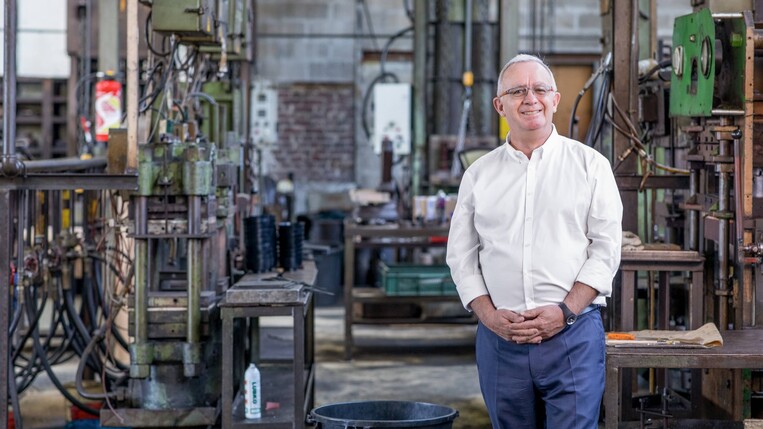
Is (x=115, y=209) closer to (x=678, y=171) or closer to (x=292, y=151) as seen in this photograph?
(x=678, y=171)

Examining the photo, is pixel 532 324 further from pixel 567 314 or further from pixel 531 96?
pixel 531 96

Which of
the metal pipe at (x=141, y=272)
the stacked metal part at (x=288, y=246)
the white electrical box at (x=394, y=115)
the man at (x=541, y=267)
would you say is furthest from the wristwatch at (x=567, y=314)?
the white electrical box at (x=394, y=115)

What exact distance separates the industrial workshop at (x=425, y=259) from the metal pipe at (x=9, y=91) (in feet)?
0.03

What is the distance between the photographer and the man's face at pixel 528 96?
2.78 m

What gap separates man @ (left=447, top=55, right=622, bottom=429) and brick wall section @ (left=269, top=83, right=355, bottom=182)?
8.60 m

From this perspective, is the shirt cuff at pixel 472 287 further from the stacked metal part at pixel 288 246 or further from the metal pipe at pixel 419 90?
the metal pipe at pixel 419 90

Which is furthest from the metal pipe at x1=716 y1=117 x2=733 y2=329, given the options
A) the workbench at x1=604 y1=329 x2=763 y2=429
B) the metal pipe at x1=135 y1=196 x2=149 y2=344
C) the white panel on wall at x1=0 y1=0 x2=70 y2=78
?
the white panel on wall at x1=0 y1=0 x2=70 y2=78

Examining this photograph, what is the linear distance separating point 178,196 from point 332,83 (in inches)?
280

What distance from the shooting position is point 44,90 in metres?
11.1

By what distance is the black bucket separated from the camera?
126 inches

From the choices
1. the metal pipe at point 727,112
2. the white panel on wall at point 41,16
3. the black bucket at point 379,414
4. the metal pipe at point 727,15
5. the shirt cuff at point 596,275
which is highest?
the white panel on wall at point 41,16

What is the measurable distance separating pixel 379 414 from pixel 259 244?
1703mm

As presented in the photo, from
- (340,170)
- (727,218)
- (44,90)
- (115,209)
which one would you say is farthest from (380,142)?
(727,218)

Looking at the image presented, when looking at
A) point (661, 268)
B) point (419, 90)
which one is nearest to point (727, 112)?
point (661, 268)
